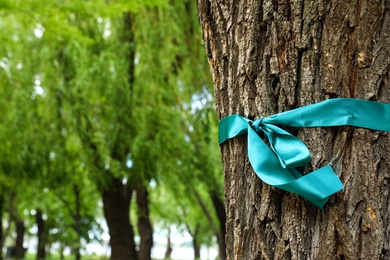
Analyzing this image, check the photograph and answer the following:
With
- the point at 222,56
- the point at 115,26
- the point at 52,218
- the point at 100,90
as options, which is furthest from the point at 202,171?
the point at 52,218

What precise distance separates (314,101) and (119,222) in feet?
31.3

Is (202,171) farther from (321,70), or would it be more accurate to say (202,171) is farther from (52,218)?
(52,218)

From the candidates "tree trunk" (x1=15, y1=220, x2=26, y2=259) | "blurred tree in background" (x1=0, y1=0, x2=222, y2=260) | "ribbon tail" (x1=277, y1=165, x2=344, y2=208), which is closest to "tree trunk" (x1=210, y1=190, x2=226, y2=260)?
"blurred tree in background" (x1=0, y1=0, x2=222, y2=260)

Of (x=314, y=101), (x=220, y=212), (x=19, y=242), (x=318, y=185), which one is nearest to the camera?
(x=318, y=185)

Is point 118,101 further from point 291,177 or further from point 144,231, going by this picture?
point 291,177

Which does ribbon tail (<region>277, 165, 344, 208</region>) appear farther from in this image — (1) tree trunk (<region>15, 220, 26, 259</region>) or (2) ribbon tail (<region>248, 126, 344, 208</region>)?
(1) tree trunk (<region>15, 220, 26, 259</region>)

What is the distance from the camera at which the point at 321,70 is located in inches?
80.2

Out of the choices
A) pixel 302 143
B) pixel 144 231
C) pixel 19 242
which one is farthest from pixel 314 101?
pixel 19 242

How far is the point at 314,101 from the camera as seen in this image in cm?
204

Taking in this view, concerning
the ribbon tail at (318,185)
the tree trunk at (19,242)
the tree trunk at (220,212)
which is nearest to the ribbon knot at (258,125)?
the ribbon tail at (318,185)

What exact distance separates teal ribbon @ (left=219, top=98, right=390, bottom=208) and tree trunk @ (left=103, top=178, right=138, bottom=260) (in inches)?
360

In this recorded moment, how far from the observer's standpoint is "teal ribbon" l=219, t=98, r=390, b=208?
1916 mm

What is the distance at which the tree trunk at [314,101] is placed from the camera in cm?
196

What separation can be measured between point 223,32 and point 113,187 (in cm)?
877
